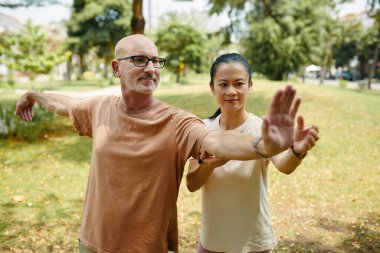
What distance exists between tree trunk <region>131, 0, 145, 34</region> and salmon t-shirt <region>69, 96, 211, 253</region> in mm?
7854

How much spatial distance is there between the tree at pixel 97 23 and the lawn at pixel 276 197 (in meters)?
24.1

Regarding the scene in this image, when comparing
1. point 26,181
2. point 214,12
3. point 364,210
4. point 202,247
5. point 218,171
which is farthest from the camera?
point 214,12

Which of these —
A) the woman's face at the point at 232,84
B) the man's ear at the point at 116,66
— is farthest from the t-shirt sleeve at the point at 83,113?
the woman's face at the point at 232,84

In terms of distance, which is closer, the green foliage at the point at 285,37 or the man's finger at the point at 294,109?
the man's finger at the point at 294,109

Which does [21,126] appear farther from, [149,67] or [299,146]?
[299,146]

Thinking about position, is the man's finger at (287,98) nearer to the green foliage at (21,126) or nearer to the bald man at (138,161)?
the bald man at (138,161)

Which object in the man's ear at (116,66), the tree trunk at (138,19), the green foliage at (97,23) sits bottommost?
the man's ear at (116,66)

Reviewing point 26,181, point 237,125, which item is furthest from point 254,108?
point 237,125

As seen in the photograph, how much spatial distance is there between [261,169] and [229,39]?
12.5m

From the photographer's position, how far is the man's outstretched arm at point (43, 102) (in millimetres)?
2354

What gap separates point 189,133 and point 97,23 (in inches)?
1320

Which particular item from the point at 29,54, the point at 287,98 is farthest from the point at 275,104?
the point at 29,54

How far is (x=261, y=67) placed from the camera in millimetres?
31125

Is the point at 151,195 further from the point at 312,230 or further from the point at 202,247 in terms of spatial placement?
the point at 312,230
